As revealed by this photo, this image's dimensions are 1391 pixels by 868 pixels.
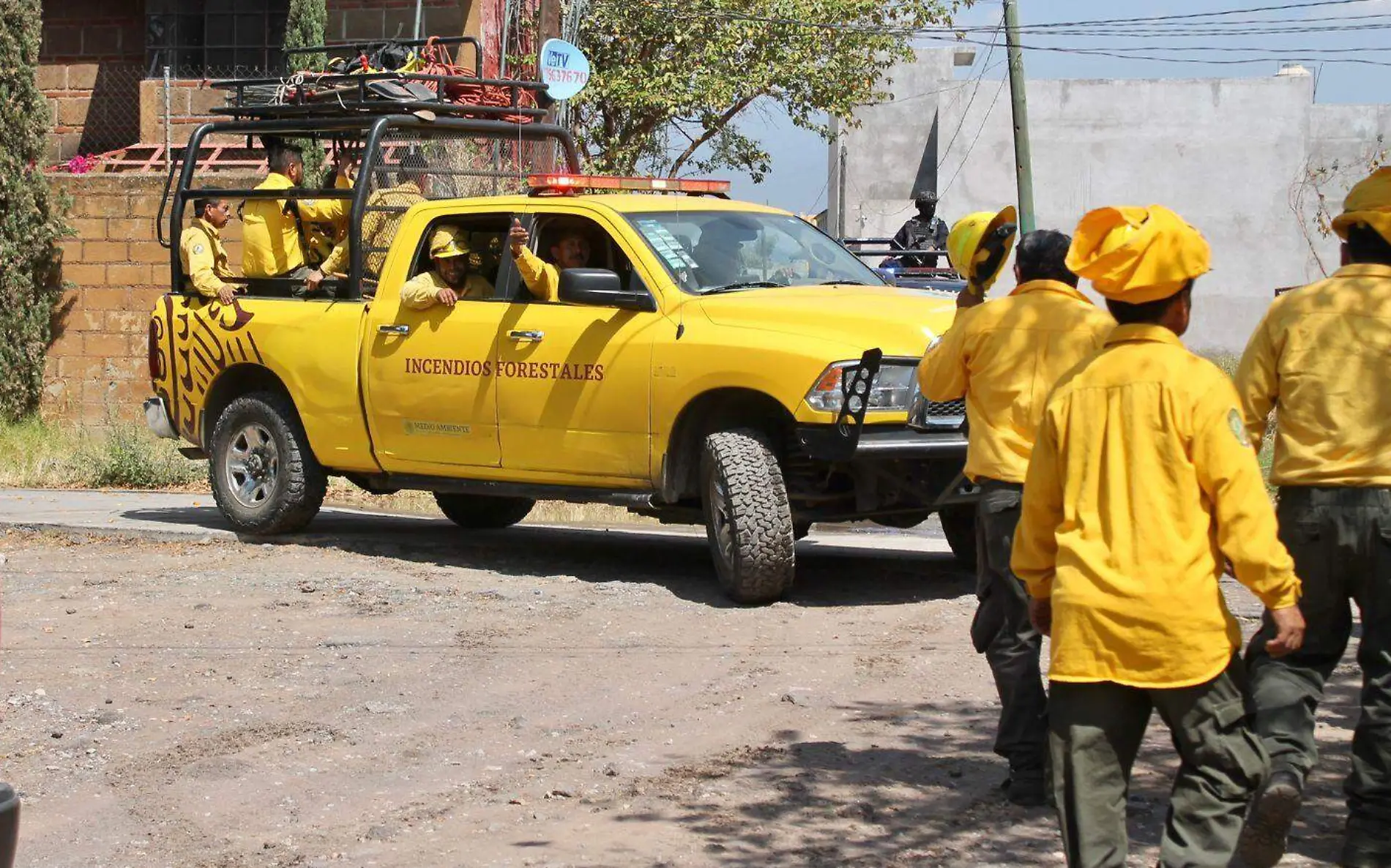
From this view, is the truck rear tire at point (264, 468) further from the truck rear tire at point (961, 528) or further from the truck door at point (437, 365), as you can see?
the truck rear tire at point (961, 528)

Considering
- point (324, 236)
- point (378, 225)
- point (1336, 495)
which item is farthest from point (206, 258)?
point (1336, 495)

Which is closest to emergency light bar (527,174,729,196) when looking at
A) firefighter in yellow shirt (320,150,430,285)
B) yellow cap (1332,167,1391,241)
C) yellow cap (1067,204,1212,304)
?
firefighter in yellow shirt (320,150,430,285)

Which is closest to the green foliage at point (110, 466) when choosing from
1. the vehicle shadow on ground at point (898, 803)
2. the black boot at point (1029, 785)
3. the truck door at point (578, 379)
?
the truck door at point (578, 379)

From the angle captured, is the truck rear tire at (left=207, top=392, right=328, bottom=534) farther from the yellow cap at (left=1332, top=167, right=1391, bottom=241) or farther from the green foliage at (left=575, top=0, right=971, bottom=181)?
the green foliage at (left=575, top=0, right=971, bottom=181)

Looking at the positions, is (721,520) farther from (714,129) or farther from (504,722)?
(714,129)

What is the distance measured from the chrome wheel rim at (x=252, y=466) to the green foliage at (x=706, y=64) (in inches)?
490

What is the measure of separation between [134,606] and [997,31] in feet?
65.5

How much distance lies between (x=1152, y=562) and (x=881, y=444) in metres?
4.51

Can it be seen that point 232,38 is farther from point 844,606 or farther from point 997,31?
point 844,606

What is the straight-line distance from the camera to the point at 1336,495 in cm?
477

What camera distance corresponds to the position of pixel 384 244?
1055cm

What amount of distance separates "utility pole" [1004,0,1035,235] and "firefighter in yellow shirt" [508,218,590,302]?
43.2 ft

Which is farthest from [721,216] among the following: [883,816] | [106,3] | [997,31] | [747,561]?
[997,31]

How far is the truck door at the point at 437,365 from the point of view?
9.53 meters
